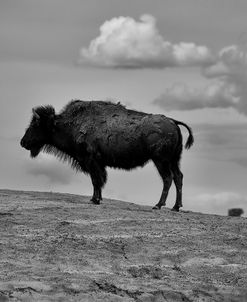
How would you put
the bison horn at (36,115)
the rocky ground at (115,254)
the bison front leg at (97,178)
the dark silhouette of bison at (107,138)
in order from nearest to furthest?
1. the rocky ground at (115,254)
2. the dark silhouette of bison at (107,138)
3. the bison front leg at (97,178)
4. the bison horn at (36,115)

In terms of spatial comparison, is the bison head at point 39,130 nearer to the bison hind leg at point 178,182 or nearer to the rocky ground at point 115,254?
the rocky ground at point 115,254

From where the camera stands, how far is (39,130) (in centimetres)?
1870

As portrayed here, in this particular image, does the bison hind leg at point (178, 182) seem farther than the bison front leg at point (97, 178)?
No

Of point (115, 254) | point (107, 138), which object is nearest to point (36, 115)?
point (107, 138)

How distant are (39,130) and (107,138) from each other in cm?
207

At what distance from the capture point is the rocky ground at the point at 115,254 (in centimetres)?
1130

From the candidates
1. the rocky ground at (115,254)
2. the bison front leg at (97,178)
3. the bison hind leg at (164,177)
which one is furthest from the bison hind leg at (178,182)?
the bison front leg at (97,178)

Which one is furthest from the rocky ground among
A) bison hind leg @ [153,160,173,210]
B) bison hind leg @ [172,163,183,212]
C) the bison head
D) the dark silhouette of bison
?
the bison head

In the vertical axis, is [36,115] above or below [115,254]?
above

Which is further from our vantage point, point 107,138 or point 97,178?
point 97,178

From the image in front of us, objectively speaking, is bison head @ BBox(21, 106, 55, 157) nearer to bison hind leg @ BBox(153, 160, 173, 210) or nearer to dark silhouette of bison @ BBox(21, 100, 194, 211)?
dark silhouette of bison @ BBox(21, 100, 194, 211)

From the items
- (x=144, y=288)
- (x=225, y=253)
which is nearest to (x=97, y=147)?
(x=225, y=253)

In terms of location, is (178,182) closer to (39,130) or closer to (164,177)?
(164,177)

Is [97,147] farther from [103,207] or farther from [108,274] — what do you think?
[108,274]
